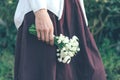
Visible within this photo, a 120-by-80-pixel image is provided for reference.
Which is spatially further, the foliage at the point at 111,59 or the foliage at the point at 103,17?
the foliage at the point at 103,17

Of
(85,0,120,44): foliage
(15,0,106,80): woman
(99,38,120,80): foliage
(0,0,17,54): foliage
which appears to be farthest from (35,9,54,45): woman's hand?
(0,0,17,54): foliage

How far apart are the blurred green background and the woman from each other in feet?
6.12

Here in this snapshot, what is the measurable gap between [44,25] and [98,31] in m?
2.61

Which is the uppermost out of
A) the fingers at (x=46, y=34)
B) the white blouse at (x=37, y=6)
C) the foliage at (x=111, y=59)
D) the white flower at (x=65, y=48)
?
the white blouse at (x=37, y=6)

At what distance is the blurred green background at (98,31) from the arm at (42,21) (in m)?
2.19

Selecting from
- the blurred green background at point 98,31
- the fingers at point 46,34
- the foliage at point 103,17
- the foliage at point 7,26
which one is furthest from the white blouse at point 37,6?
the foliage at point 7,26

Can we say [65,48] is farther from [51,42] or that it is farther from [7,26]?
[7,26]

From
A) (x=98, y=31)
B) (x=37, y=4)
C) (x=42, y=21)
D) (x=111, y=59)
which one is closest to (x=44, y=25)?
(x=42, y=21)

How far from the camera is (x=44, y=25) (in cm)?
289

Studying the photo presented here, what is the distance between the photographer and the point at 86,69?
3.19 metres

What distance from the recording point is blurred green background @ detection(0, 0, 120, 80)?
5.21 metres

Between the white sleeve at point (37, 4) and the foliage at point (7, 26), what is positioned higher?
the white sleeve at point (37, 4)

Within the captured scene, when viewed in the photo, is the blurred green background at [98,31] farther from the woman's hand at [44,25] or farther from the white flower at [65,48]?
the woman's hand at [44,25]

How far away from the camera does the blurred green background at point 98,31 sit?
5.21 metres
